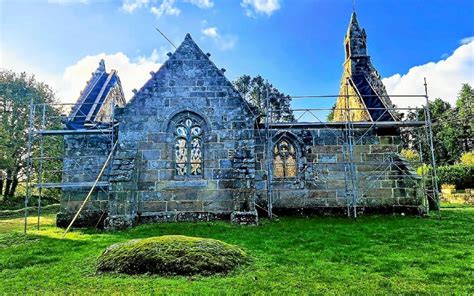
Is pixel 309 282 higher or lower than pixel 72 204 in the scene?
lower

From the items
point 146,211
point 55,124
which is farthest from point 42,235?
point 55,124

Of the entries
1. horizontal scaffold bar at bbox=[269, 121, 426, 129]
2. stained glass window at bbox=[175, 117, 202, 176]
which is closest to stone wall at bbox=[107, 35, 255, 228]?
stained glass window at bbox=[175, 117, 202, 176]

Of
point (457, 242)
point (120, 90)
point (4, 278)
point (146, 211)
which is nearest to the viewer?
point (4, 278)

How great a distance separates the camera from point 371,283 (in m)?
6.25

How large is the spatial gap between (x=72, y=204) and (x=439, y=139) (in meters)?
56.4

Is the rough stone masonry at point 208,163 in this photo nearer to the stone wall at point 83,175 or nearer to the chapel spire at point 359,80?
the stone wall at point 83,175

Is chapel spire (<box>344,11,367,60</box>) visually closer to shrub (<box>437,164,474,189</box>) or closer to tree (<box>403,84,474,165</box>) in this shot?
shrub (<box>437,164,474,189</box>)

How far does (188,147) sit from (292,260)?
722cm

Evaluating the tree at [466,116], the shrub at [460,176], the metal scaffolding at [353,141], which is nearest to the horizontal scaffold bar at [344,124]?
the metal scaffolding at [353,141]

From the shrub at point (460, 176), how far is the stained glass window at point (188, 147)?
82.6ft

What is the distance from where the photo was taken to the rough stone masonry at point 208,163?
13.2 m

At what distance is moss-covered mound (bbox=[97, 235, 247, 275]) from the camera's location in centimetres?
690

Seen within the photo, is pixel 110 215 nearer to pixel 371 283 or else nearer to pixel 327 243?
pixel 327 243

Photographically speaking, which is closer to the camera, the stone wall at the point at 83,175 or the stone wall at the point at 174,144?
the stone wall at the point at 174,144
